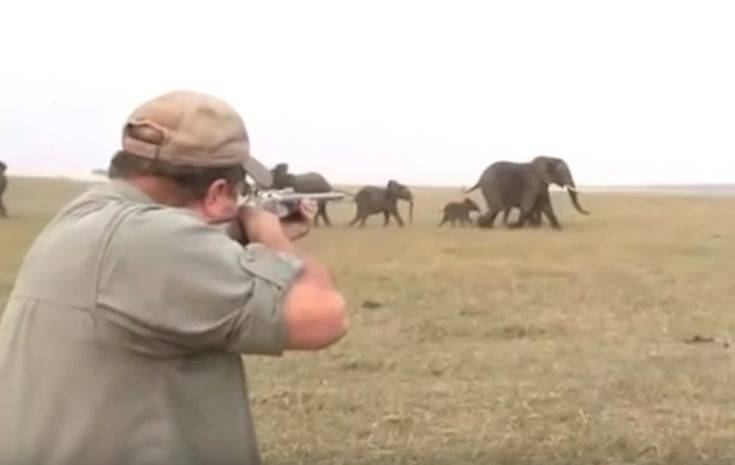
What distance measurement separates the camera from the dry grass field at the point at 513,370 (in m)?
6.77

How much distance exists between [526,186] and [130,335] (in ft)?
102

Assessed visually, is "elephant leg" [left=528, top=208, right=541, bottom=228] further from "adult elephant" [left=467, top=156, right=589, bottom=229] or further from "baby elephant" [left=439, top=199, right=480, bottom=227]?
"baby elephant" [left=439, top=199, right=480, bottom=227]

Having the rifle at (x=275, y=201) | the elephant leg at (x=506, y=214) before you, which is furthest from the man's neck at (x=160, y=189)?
the elephant leg at (x=506, y=214)

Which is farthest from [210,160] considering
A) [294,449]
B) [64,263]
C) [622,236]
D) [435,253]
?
[622,236]

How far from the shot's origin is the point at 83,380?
2.70m

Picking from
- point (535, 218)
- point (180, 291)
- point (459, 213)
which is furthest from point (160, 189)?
point (459, 213)

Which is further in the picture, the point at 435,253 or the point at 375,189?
the point at 375,189

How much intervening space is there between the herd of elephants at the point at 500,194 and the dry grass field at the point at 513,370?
14637mm

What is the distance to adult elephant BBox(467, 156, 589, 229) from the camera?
32688mm

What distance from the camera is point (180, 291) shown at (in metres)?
2.68

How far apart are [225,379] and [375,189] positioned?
31570 millimetres

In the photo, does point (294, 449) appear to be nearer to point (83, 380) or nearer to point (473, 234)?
point (83, 380)

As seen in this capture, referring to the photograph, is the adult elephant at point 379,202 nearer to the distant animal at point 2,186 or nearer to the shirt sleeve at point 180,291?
the distant animal at point 2,186

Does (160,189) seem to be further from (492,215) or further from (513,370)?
(492,215)
